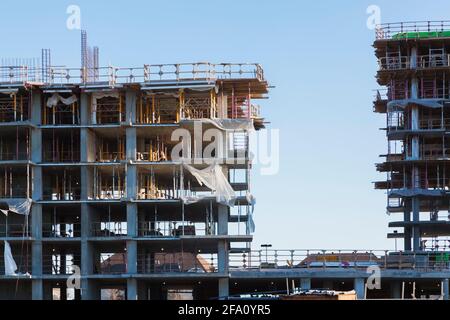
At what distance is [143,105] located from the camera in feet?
236

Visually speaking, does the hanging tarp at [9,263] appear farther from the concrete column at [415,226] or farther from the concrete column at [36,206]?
the concrete column at [415,226]

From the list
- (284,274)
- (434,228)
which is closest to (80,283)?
(284,274)

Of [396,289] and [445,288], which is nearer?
[445,288]

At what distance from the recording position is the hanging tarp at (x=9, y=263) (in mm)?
68156

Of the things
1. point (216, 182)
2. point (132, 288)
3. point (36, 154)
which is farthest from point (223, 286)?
point (36, 154)

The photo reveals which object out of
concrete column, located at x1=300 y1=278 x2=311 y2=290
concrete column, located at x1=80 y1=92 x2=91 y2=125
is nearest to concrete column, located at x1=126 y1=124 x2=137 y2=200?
concrete column, located at x1=80 y1=92 x2=91 y2=125

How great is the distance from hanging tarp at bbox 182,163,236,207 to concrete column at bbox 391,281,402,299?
12.8 meters

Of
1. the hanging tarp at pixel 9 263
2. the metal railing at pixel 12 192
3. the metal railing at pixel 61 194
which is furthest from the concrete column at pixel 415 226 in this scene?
the hanging tarp at pixel 9 263

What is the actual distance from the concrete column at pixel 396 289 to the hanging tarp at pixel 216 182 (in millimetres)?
12809

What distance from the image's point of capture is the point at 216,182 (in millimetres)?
69188

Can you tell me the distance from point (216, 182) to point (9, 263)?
15412 mm

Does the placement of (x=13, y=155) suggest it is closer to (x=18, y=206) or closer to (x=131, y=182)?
(x=18, y=206)

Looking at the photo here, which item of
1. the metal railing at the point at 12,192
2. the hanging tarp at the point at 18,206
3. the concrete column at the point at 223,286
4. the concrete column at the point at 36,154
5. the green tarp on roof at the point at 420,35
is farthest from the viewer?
the green tarp on roof at the point at 420,35
